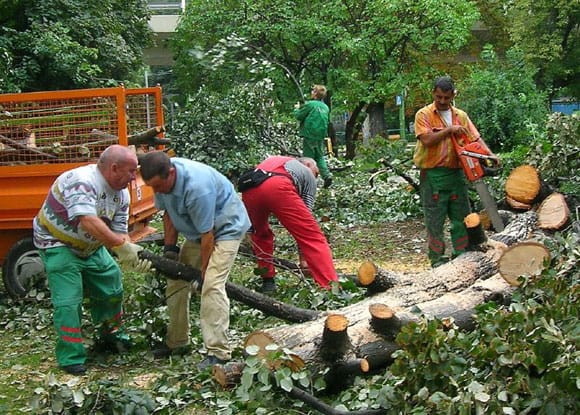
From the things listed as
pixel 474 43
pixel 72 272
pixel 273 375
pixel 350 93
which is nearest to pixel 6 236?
pixel 72 272

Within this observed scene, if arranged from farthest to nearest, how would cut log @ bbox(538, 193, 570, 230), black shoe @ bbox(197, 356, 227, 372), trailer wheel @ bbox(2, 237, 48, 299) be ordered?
trailer wheel @ bbox(2, 237, 48, 299) < cut log @ bbox(538, 193, 570, 230) < black shoe @ bbox(197, 356, 227, 372)

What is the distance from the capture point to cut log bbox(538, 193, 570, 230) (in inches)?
285

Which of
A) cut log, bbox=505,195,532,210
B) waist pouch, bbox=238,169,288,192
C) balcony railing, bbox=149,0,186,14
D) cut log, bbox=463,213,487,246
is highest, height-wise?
balcony railing, bbox=149,0,186,14

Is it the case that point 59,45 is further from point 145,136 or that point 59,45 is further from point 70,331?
point 70,331

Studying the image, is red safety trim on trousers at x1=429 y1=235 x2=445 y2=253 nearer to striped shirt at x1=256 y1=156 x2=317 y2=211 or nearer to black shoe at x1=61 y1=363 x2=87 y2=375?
striped shirt at x1=256 y1=156 x2=317 y2=211

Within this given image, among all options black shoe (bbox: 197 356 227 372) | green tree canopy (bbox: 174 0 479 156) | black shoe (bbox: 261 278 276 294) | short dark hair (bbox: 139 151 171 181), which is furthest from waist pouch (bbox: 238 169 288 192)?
green tree canopy (bbox: 174 0 479 156)

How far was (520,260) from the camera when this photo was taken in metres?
5.51

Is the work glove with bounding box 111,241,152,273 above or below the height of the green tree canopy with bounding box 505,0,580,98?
below

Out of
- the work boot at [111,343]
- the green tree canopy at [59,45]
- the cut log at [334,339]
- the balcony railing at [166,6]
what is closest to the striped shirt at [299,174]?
the work boot at [111,343]

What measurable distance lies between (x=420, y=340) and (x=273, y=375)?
887mm

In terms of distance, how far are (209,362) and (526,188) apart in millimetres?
4086

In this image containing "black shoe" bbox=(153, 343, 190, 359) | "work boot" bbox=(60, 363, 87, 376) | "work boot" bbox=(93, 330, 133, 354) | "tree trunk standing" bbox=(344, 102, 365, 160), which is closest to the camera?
"work boot" bbox=(60, 363, 87, 376)

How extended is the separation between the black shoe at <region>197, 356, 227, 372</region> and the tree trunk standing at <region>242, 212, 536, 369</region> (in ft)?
1.57

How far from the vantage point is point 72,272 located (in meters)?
5.73
